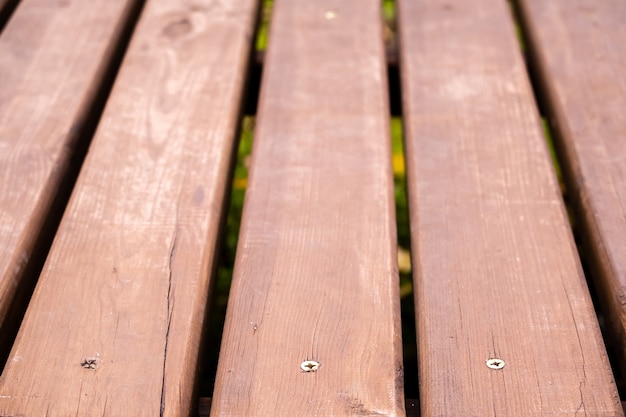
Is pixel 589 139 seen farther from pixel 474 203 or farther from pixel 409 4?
pixel 409 4

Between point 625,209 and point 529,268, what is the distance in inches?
8.3

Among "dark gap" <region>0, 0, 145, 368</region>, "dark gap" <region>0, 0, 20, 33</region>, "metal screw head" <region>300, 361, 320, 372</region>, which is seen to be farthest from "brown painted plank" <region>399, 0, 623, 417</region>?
"dark gap" <region>0, 0, 20, 33</region>

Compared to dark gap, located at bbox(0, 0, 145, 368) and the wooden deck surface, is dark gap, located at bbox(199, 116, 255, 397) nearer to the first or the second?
the wooden deck surface

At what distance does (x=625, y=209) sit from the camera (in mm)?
1248

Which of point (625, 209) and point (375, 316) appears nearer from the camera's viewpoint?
point (375, 316)

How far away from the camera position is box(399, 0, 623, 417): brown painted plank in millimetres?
977

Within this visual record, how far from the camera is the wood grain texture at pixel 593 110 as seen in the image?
3.86 ft

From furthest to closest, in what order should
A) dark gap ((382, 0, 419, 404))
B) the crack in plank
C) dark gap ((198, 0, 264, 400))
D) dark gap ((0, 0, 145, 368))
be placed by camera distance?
dark gap ((382, 0, 419, 404)) < dark gap ((198, 0, 264, 400)) < dark gap ((0, 0, 145, 368)) < the crack in plank

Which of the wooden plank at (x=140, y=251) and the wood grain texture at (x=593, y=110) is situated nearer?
the wooden plank at (x=140, y=251)

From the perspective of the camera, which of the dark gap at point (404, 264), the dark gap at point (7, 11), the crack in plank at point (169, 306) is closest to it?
the crack in plank at point (169, 306)

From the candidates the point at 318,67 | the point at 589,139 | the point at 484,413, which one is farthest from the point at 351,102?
the point at 484,413

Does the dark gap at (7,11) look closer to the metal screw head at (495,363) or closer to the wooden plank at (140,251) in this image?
the wooden plank at (140,251)

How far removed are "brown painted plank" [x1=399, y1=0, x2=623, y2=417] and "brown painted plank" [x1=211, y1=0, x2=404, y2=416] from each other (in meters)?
0.05

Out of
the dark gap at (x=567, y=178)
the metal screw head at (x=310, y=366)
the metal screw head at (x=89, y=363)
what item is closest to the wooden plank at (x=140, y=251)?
the metal screw head at (x=89, y=363)
